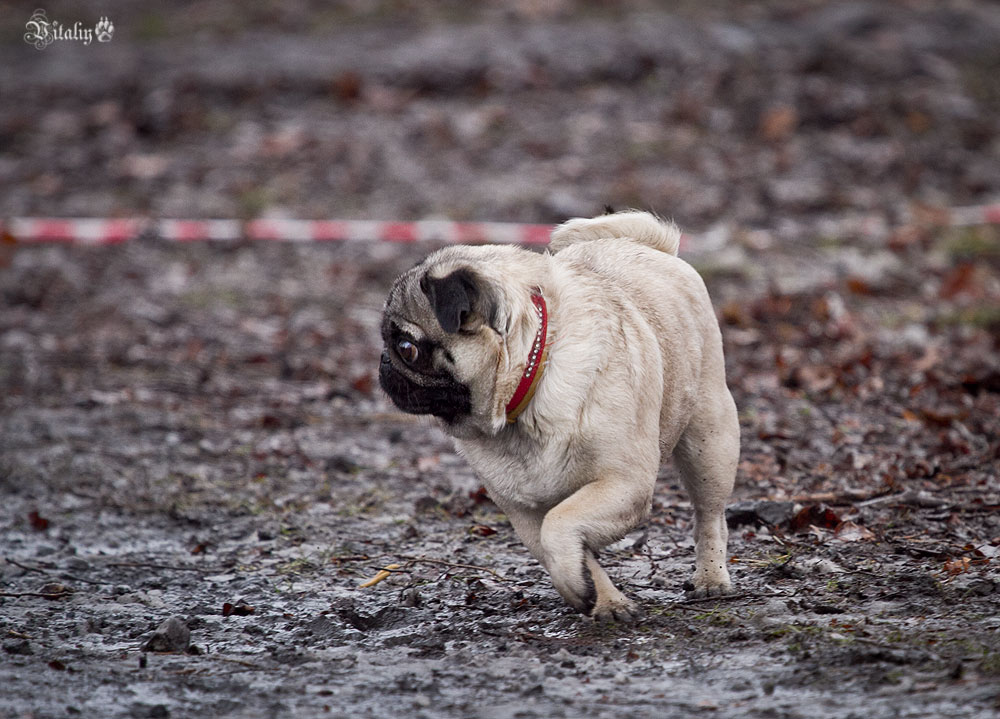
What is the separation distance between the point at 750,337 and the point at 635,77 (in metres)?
7.10

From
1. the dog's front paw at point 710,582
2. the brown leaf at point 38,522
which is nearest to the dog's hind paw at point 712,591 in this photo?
the dog's front paw at point 710,582

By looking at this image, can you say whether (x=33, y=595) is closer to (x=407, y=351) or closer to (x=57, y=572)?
(x=57, y=572)

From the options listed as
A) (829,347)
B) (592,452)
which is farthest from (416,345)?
(829,347)

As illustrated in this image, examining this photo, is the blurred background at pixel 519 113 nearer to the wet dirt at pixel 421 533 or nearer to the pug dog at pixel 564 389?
the wet dirt at pixel 421 533

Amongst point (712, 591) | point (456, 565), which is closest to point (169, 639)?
point (456, 565)

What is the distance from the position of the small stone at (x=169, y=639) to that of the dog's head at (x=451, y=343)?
3.81 ft

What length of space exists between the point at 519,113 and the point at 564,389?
10669 millimetres

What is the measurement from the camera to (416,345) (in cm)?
450

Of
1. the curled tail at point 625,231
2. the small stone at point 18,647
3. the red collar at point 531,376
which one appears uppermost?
the curled tail at point 625,231

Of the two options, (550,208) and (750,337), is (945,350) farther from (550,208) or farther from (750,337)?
(550,208)

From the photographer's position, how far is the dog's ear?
4.28 metres

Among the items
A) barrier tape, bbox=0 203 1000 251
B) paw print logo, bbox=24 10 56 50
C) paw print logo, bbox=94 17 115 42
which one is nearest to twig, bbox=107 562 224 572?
barrier tape, bbox=0 203 1000 251

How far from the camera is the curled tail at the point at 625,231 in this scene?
529cm

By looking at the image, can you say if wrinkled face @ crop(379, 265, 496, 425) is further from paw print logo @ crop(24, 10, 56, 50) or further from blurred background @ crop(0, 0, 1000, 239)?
paw print logo @ crop(24, 10, 56, 50)
